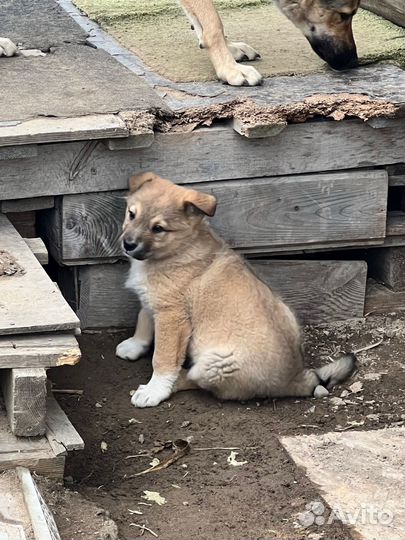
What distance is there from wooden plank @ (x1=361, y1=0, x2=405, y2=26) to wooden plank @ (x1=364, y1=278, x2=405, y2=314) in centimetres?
174

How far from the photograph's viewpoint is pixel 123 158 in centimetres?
434

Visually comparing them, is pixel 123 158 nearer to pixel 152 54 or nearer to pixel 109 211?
pixel 109 211

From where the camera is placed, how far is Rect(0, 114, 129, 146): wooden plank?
4062 mm

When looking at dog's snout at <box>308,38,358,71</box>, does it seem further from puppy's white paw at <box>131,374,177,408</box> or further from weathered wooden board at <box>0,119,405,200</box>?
puppy's white paw at <box>131,374,177,408</box>

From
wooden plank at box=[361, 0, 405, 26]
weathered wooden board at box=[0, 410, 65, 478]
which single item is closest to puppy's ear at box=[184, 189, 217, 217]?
weathered wooden board at box=[0, 410, 65, 478]

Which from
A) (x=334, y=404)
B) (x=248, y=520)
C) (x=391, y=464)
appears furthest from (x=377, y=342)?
(x=248, y=520)

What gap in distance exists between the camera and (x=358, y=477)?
3.43 metres

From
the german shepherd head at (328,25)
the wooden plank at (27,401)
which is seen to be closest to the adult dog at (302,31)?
the german shepherd head at (328,25)

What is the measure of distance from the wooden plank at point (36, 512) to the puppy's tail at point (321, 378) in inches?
50.5

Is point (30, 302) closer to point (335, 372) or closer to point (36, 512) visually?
point (36, 512)

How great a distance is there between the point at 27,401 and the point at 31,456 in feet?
0.55

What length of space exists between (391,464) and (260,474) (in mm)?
429

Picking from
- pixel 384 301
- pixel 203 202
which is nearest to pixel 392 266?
pixel 384 301

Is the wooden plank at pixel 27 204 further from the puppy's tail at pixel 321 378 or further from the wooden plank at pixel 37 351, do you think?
the puppy's tail at pixel 321 378
